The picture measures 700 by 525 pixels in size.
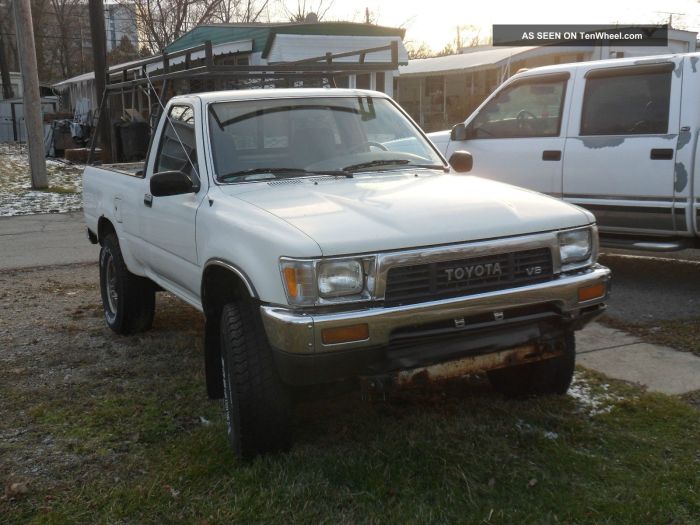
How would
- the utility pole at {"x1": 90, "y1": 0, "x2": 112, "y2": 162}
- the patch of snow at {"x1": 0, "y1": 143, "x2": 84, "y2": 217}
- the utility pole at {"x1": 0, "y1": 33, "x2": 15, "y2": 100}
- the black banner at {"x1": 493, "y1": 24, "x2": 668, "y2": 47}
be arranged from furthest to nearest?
the utility pole at {"x1": 0, "y1": 33, "x2": 15, "y2": 100} → the black banner at {"x1": 493, "y1": 24, "x2": 668, "y2": 47} → the utility pole at {"x1": 90, "y1": 0, "x2": 112, "y2": 162} → the patch of snow at {"x1": 0, "y1": 143, "x2": 84, "y2": 217}

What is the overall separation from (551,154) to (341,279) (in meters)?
4.81

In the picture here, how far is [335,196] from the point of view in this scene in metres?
3.94

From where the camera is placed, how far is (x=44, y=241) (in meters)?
10.8

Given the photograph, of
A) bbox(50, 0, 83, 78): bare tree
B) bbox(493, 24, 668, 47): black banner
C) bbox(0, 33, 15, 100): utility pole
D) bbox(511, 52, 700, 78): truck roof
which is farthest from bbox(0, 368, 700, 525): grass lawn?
bbox(50, 0, 83, 78): bare tree

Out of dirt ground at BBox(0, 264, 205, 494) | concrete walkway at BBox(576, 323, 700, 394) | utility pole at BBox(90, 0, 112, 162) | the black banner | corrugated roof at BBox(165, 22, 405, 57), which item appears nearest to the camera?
dirt ground at BBox(0, 264, 205, 494)

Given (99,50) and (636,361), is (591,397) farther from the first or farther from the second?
(99,50)

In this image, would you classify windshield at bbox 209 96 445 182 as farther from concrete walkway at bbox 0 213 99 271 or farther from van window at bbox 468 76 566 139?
concrete walkway at bbox 0 213 99 271

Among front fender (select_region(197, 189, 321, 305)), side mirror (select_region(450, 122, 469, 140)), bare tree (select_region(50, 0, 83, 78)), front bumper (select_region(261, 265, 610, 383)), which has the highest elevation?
bare tree (select_region(50, 0, 83, 78))

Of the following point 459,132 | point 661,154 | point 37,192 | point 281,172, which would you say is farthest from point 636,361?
point 37,192

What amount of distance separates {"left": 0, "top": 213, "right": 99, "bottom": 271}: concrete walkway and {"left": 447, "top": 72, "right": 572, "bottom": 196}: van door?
15.7ft

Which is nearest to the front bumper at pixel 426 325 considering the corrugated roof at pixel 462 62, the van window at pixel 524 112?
the van window at pixel 524 112

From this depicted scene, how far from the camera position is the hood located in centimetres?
334

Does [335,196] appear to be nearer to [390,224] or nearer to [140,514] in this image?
[390,224]

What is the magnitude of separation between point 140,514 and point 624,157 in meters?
5.36
